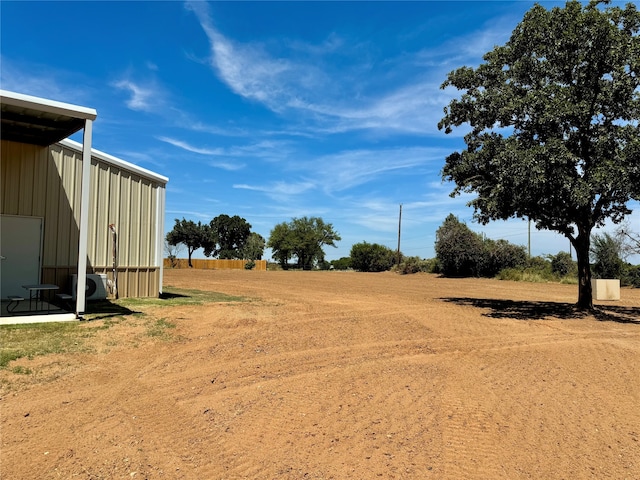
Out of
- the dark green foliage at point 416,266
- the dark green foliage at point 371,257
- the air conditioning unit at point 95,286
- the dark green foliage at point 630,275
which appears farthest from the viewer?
the dark green foliage at point 371,257

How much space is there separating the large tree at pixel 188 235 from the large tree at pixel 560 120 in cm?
6230

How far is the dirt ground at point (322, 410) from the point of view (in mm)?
3740

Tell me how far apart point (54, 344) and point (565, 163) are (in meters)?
12.6

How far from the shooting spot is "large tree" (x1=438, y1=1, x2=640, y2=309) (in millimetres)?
12227

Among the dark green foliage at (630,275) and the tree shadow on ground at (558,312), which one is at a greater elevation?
the dark green foliage at (630,275)

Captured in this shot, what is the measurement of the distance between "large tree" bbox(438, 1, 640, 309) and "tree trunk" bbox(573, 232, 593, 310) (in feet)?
0.10

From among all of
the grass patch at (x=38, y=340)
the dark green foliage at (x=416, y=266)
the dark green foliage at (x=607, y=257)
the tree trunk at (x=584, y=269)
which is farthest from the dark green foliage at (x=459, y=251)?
the grass patch at (x=38, y=340)

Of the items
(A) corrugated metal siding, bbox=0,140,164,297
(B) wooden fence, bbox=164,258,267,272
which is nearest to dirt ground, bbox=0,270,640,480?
(A) corrugated metal siding, bbox=0,140,164,297

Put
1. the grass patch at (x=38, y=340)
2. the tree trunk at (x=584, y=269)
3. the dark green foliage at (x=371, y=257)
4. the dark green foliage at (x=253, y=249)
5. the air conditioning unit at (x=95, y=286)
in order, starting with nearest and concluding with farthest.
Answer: the grass patch at (x=38, y=340)
the air conditioning unit at (x=95, y=286)
the tree trunk at (x=584, y=269)
the dark green foliage at (x=371, y=257)
the dark green foliage at (x=253, y=249)

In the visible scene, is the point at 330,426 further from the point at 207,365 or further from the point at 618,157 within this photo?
the point at 618,157

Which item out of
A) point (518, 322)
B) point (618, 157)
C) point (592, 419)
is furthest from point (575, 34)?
point (592, 419)

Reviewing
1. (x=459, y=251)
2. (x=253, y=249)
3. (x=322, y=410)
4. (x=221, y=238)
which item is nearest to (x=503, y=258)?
(x=459, y=251)

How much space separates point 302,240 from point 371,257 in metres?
15.4

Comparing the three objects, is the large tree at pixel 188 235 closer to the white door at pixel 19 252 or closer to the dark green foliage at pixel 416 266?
the dark green foliage at pixel 416 266
